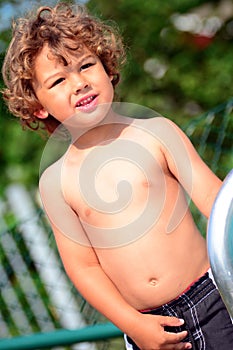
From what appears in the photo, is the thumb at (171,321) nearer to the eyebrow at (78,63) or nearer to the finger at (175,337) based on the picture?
the finger at (175,337)

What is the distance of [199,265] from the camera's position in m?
1.98

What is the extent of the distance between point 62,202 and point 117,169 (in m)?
0.14

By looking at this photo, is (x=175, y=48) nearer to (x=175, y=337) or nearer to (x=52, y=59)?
(x=52, y=59)

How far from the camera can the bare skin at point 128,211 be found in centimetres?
196

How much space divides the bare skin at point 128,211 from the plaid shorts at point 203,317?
21 millimetres

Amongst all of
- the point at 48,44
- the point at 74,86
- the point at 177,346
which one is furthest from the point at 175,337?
the point at 48,44

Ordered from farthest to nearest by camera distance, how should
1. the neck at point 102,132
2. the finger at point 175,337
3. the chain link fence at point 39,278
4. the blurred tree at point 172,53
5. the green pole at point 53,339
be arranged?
1. the blurred tree at point 172,53
2. the chain link fence at point 39,278
3. the green pole at point 53,339
4. the neck at point 102,132
5. the finger at point 175,337

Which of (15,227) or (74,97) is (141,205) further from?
(15,227)

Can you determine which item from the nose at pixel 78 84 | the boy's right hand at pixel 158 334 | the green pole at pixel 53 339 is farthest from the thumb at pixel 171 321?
the green pole at pixel 53 339

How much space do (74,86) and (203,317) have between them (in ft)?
1.69

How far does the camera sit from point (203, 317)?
1947 millimetres

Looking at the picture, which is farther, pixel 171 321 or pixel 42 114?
pixel 42 114

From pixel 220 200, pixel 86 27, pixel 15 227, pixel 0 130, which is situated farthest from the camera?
pixel 0 130

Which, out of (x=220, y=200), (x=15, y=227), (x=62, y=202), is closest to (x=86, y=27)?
(x=62, y=202)
